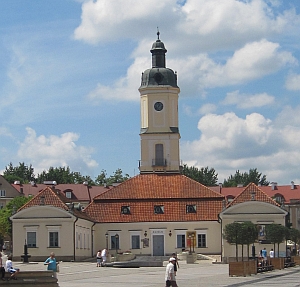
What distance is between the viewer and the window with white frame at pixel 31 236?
73.4 meters

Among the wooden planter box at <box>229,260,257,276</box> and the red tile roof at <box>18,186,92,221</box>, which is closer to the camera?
the wooden planter box at <box>229,260,257,276</box>

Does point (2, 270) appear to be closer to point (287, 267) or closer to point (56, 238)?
point (287, 267)

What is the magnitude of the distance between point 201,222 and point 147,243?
17.3 feet

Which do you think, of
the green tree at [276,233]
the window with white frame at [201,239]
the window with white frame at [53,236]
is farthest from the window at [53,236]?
the green tree at [276,233]

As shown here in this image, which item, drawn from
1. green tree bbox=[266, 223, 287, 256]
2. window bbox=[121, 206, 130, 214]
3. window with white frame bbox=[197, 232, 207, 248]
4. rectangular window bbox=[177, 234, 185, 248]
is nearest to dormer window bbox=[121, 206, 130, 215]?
window bbox=[121, 206, 130, 214]

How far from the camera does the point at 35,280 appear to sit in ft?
104

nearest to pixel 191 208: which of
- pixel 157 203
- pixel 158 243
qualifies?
pixel 157 203

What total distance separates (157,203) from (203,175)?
76899mm

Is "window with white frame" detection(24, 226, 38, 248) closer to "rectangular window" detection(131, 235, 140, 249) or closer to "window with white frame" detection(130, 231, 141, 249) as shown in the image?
"window with white frame" detection(130, 231, 141, 249)

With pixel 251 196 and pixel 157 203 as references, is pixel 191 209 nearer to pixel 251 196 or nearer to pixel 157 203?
pixel 157 203

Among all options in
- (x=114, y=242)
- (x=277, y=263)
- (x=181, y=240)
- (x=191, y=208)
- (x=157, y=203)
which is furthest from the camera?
(x=157, y=203)

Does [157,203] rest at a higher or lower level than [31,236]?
higher

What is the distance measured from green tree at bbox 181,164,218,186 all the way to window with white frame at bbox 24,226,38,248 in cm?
7959

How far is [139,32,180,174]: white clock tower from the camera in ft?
298
